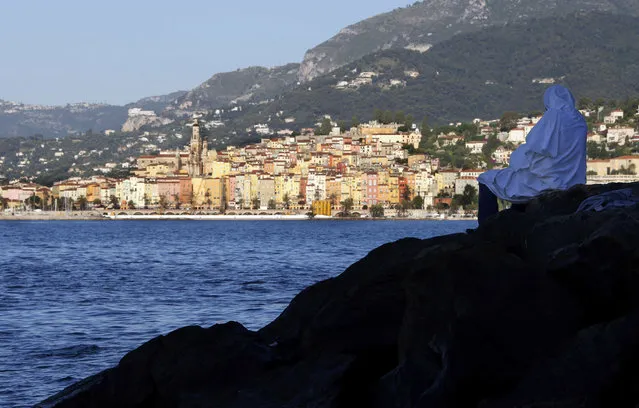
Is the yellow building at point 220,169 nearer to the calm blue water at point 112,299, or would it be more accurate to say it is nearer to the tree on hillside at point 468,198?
the tree on hillside at point 468,198

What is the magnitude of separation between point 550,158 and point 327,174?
127m

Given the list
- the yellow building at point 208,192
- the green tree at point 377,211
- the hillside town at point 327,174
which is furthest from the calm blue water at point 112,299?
the yellow building at point 208,192

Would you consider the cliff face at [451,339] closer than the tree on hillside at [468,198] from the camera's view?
Yes

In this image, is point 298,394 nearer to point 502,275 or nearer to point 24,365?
point 502,275

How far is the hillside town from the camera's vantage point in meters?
134

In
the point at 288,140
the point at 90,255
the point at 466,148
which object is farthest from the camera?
the point at 288,140

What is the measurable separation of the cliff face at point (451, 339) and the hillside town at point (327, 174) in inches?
4441

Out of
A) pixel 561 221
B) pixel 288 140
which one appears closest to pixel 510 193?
pixel 561 221

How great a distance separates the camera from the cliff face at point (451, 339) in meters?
6.98

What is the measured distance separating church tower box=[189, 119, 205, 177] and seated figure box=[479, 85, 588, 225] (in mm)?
152428

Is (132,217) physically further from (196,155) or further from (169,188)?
(196,155)

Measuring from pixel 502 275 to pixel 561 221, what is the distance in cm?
76

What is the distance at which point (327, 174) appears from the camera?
137000mm

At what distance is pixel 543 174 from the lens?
956cm
